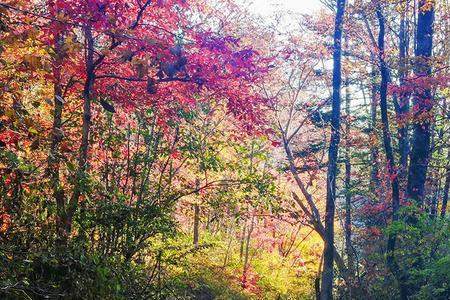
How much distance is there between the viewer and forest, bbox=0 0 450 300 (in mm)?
3092

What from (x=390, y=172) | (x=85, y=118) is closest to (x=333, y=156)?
(x=390, y=172)

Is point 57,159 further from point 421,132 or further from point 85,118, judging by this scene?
point 421,132

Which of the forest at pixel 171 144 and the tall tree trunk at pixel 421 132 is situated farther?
the tall tree trunk at pixel 421 132

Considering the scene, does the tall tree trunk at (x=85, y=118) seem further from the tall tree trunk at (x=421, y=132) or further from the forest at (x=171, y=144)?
the tall tree trunk at (x=421, y=132)

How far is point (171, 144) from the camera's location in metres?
6.63

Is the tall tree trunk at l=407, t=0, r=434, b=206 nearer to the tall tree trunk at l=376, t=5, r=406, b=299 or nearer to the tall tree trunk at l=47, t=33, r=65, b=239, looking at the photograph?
the tall tree trunk at l=376, t=5, r=406, b=299

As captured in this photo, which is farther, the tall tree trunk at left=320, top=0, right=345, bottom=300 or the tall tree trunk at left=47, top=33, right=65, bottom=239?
the tall tree trunk at left=320, top=0, right=345, bottom=300

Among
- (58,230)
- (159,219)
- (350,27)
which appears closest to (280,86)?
(350,27)

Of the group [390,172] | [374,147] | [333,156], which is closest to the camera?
[390,172]

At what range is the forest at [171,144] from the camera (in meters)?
3.09

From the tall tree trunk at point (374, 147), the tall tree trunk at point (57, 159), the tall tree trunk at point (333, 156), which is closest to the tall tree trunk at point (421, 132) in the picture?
the tall tree trunk at point (333, 156)

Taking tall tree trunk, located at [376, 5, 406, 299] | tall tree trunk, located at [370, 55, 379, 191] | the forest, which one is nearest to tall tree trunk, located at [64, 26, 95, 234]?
the forest

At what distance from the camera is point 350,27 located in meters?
12.5

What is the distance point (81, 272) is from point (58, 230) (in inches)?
31.9
